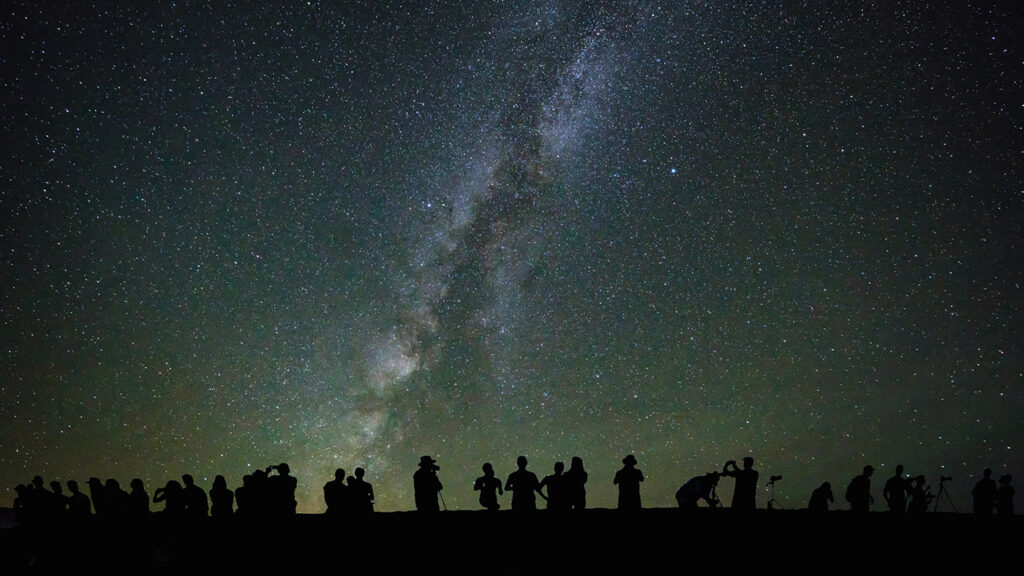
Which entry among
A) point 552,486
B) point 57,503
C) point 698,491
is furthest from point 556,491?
point 57,503

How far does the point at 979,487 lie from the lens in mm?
15289

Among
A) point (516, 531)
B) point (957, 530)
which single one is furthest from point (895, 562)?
point (516, 531)

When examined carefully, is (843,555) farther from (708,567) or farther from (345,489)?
(345,489)

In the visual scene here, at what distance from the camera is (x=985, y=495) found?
15.1m

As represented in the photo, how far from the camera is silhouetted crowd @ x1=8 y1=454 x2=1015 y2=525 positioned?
41.3 ft

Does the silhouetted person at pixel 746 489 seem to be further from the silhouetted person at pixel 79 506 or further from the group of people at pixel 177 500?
the silhouetted person at pixel 79 506

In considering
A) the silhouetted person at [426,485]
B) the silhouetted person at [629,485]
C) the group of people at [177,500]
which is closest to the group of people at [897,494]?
the silhouetted person at [629,485]

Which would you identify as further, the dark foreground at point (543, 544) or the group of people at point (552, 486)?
the group of people at point (552, 486)

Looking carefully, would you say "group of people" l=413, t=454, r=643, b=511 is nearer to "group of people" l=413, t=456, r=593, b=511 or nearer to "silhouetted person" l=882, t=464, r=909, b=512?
"group of people" l=413, t=456, r=593, b=511

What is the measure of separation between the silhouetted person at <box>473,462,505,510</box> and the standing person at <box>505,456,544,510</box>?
1.81 ft

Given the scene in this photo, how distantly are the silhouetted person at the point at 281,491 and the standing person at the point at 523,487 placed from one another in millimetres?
4060

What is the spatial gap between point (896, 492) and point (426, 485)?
10.4 m

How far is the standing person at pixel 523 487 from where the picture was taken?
42.9 ft

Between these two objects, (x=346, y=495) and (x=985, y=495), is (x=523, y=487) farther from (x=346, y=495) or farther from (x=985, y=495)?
(x=985, y=495)
